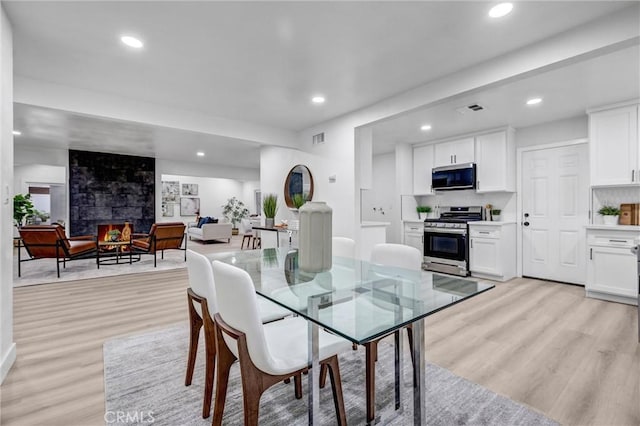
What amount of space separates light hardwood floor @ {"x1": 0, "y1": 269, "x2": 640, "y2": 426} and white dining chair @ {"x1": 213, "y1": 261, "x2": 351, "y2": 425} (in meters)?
0.90

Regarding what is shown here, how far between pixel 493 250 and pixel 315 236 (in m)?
3.95

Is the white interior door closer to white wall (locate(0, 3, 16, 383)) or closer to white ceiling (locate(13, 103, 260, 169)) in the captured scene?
white ceiling (locate(13, 103, 260, 169))

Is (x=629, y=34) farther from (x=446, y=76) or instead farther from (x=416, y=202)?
(x=416, y=202)

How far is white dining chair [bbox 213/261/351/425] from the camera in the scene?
3.91 feet

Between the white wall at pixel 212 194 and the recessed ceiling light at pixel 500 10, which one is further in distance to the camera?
the white wall at pixel 212 194

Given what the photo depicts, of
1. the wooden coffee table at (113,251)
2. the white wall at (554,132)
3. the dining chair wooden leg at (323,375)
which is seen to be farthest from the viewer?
the wooden coffee table at (113,251)

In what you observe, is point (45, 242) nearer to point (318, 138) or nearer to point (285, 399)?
point (318, 138)

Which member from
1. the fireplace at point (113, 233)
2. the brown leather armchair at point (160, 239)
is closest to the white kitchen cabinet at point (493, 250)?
the brown leather armchair at point (160, 239)

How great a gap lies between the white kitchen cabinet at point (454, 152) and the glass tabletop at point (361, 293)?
393 centimetres

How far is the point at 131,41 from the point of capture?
8.18ft

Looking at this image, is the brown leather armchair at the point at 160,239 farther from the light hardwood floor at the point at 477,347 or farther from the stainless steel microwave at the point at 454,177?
the stainless steel microwave at the point at 454,177

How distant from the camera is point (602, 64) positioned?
279 centimetres

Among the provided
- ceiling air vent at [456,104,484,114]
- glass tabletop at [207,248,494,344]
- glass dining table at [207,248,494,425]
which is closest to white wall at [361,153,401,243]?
ceiling air vent at [456,104,484,114]

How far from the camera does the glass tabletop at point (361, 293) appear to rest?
116 cm
